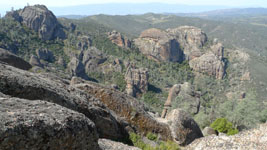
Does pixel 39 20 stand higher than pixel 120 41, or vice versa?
pixel 39 20

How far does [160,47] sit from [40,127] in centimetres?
15024

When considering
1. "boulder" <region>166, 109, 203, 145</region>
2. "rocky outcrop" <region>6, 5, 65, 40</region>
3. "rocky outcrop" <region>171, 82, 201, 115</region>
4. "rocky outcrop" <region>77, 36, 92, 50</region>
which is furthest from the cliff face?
"boulder" <region>166, 109, 203, 145</region>

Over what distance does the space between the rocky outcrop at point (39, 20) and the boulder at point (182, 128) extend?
139578mm

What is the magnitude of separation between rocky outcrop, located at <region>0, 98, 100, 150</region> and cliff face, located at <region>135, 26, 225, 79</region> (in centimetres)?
14795

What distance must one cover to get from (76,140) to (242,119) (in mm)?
42412

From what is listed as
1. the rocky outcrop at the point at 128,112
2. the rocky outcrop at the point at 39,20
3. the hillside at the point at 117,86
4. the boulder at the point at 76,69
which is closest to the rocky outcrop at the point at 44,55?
the hillside at the point at 117,86

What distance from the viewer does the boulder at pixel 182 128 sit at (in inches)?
724

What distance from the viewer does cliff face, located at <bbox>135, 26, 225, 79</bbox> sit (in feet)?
482

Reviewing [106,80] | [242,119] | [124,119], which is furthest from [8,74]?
[106,80]

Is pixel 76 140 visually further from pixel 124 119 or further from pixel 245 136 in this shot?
pixel 245 136

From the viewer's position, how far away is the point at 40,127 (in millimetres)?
6781

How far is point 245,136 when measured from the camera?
14195mm

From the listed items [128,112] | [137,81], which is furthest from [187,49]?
[128,112]

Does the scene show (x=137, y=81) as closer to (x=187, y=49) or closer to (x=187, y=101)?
(x=187, y=101)
